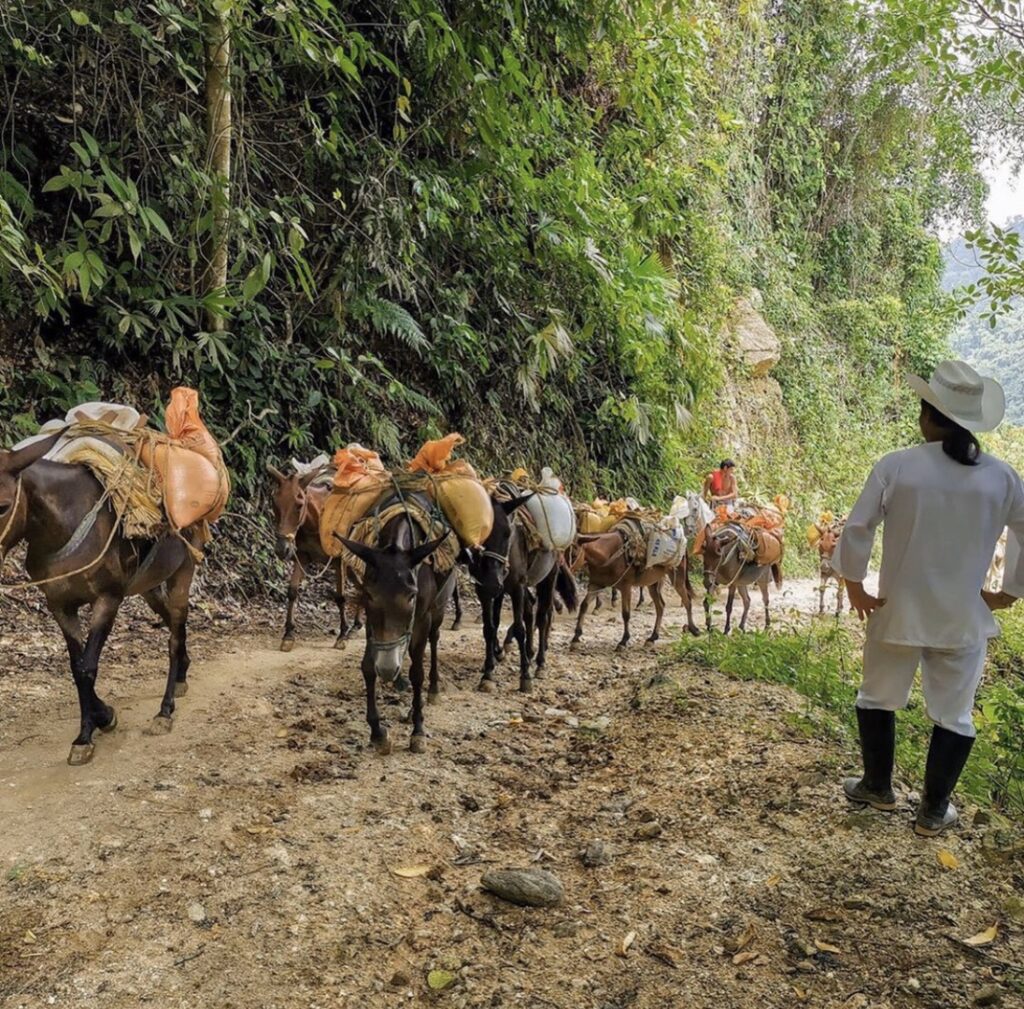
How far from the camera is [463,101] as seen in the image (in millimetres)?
9625

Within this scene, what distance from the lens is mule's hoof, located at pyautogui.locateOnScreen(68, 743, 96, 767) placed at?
14.7 feet

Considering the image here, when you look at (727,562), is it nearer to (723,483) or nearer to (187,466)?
(723,483)

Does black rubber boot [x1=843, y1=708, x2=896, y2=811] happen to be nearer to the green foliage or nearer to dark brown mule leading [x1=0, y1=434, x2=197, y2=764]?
the green foliage

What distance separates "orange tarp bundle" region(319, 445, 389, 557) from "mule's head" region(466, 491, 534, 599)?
1.19m

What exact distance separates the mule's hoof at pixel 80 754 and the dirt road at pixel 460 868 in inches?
2.5

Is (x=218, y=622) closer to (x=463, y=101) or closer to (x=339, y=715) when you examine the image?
(x=339, y=715)

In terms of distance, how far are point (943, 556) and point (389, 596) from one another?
9.74 ft

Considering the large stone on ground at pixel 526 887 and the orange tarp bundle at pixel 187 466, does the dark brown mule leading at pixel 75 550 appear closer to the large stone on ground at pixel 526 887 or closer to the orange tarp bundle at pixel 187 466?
the orange tarp bundle at pixel 187 466

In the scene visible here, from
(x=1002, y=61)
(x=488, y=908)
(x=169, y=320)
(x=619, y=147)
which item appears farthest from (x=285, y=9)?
(x=619, y=147)

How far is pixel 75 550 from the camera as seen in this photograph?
439cm

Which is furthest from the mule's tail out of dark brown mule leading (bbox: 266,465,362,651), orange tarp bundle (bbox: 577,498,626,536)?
dark brown mule leading (bbox: 266,465,362,651)

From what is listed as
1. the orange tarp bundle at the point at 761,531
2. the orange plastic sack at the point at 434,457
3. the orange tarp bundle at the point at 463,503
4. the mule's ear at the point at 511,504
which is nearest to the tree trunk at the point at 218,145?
the orange plastic sack at the point at 434,457

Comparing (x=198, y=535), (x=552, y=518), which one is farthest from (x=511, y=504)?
(x=198, y=535)

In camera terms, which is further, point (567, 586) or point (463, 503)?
point (567, 586)
